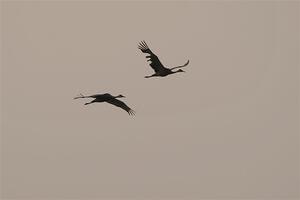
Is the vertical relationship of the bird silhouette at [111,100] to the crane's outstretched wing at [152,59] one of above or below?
below

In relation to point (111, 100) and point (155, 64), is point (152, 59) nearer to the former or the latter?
point (155, 64)

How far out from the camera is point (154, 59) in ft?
65.9

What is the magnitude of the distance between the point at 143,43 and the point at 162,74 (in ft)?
7.94

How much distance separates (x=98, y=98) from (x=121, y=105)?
1.17 metres

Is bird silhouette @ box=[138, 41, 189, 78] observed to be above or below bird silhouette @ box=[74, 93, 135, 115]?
above

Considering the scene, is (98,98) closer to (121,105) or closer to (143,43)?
(121,105)

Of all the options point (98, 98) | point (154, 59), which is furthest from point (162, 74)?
point (98, 98)

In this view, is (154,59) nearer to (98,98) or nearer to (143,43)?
(143,43)

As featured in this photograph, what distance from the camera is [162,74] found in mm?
21281

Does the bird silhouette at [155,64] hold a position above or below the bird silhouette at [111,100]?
above

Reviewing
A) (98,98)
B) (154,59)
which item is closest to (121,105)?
(98,98)

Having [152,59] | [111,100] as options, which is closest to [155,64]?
[152,59]

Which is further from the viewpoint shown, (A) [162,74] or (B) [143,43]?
(A) [162,74]

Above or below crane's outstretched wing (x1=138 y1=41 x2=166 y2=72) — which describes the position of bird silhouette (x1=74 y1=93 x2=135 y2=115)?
below
